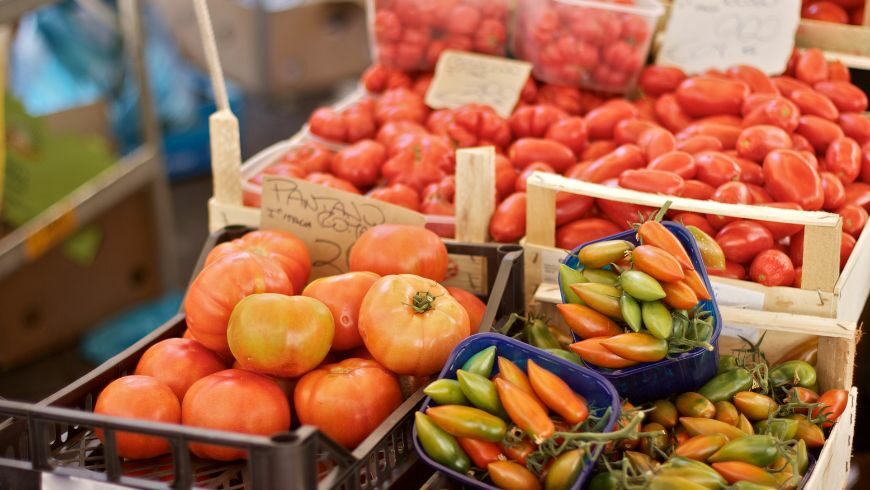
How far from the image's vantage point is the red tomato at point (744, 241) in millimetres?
1740

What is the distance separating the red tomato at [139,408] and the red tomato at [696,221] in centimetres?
97

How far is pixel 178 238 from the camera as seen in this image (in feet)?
15.3

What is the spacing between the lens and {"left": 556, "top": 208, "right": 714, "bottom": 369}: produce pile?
1.38m

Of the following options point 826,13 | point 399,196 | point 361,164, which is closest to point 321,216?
point 399,196

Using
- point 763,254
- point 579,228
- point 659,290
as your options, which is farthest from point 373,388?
point 763,254

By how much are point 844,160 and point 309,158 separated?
1.20 meters

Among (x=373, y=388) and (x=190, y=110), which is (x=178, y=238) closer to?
(x=190, y=110)

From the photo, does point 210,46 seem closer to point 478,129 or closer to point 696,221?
point 478,129

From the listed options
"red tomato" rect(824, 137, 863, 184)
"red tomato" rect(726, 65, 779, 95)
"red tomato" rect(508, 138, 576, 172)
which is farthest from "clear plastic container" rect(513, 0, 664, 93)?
"red tomato" rect(824, 137, 863, 184)

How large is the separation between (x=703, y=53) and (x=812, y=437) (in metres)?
1.27

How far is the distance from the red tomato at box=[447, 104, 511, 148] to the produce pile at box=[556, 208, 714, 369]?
91 centimetres

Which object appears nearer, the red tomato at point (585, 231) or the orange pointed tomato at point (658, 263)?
the orange pointed tomato at point (658, 263)

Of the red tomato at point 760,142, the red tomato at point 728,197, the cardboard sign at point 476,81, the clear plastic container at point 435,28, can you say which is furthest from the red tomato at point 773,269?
the clear plastic container at point 435,28

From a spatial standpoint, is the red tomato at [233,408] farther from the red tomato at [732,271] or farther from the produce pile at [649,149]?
the red tomato at [732,271]
